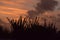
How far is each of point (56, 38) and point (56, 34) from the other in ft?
1.03

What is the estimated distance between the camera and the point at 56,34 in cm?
2348

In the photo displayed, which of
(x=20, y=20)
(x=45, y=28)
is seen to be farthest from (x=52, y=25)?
(x=20, y=20)

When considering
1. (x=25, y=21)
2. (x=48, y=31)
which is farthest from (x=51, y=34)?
(x=25, y=21)

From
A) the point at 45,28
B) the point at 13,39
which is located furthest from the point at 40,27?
the point at 13,39

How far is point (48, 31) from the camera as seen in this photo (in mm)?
23297

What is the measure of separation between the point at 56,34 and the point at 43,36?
1053 millimetres

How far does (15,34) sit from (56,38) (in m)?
2.81

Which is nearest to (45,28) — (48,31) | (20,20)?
(48,31)

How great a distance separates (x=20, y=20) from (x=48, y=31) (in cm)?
202

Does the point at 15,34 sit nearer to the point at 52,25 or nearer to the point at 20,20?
the point at 20,20

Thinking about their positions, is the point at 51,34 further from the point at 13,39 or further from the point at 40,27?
the point at 13,39

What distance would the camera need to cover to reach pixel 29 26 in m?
23.2

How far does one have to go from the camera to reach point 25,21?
2347 cm

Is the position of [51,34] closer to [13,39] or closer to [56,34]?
[56,34]
